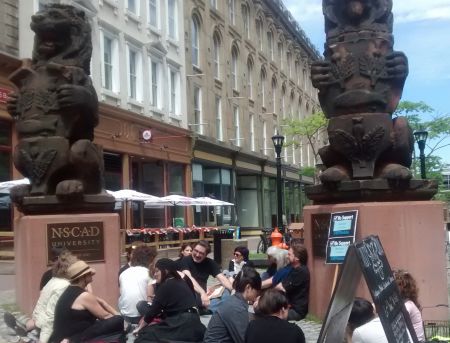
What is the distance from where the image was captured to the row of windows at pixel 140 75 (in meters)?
28.7

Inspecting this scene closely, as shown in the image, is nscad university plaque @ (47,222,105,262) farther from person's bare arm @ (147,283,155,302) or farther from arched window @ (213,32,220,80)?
arched window @ (213,32,220,80)

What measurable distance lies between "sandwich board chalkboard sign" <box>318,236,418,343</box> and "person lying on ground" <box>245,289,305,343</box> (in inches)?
37.5

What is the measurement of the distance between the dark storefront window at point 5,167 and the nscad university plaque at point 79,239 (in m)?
13.2

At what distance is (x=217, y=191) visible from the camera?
40719mm

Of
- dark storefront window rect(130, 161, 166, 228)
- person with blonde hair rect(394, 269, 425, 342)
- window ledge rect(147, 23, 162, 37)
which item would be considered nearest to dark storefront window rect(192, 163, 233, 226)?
dark storefront window rect(130, 161, 166, 228)

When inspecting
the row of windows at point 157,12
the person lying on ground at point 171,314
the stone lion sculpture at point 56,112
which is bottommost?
the person lying on ground at point 171,314

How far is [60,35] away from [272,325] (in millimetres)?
6936

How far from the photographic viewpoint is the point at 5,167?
23094 mm

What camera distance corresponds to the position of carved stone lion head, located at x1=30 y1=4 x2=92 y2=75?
1071 cm

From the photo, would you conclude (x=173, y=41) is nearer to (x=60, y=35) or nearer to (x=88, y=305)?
(x=60, y=35)

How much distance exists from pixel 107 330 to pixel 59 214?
11.8 feet

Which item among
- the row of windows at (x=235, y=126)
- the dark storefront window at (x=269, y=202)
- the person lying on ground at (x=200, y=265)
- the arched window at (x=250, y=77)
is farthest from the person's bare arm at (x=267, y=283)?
the dark storefront window at (x=269, y=202)

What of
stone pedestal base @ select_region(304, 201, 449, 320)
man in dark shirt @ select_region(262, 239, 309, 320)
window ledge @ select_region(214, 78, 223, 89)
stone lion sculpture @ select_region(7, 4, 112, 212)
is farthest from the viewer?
window ledge @ select_region(214, 78, 223, 89)

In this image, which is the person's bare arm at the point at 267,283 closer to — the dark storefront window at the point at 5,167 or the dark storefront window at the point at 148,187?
the dark storefront window at the point at 5,167
